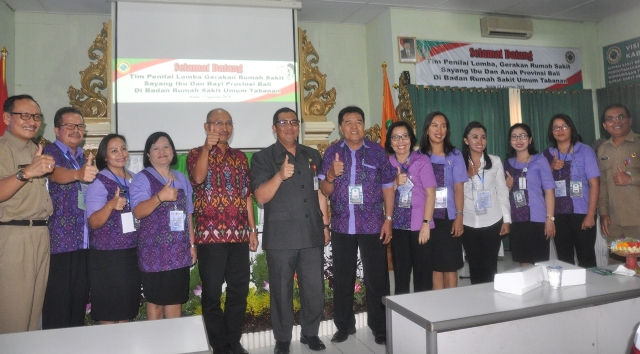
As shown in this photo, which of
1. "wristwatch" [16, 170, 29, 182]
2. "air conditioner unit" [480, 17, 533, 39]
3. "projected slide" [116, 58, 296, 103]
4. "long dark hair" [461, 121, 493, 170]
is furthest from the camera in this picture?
"air conditioner unit" [480, 17, 533, 39]

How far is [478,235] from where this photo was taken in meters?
2.98

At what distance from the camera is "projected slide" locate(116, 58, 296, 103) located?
14.8 ft

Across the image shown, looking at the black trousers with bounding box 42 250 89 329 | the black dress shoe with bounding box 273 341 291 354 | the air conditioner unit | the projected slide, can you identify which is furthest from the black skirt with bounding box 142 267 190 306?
the air conditioner unit

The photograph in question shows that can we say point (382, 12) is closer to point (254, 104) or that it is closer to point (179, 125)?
point (254, 104)

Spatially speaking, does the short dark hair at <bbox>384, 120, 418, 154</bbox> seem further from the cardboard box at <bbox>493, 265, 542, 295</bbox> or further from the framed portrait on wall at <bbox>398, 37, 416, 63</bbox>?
the framed portrait on wall at <bbox>398, 37, 416, 63</bbox>

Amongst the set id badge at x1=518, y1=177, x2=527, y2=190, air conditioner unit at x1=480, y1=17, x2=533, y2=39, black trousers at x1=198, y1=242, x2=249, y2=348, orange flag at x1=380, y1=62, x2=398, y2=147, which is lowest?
black trousers at x1=198, y1=242, x2=249, y2=348

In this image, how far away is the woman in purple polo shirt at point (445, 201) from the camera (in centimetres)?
289

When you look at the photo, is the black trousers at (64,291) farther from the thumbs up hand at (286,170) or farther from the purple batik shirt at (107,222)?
the thumbs up hand at (286,170)

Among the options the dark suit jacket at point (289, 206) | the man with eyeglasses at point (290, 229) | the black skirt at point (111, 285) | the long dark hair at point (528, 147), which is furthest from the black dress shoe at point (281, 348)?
the long dark hair at point (528, 147)

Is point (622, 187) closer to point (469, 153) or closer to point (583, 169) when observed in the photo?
point (583, 169)

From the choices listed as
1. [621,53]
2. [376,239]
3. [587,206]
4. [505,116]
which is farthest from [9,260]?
[621,53]

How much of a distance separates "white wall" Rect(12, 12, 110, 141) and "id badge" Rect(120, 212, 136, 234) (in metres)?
3.37

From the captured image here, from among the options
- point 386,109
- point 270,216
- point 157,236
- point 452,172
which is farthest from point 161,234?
point 386,109

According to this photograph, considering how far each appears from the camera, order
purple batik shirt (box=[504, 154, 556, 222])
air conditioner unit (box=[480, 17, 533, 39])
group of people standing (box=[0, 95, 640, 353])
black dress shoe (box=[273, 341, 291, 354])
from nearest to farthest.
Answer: group of people standing (box=[0, 95, 640, 353]) → black dress shoe (box=[273, 341, 291, 354]) → purple batik shirt (box=[504, 154, 556, 222]) → air conditioner unit (box=[480, 17, 533, 39])
